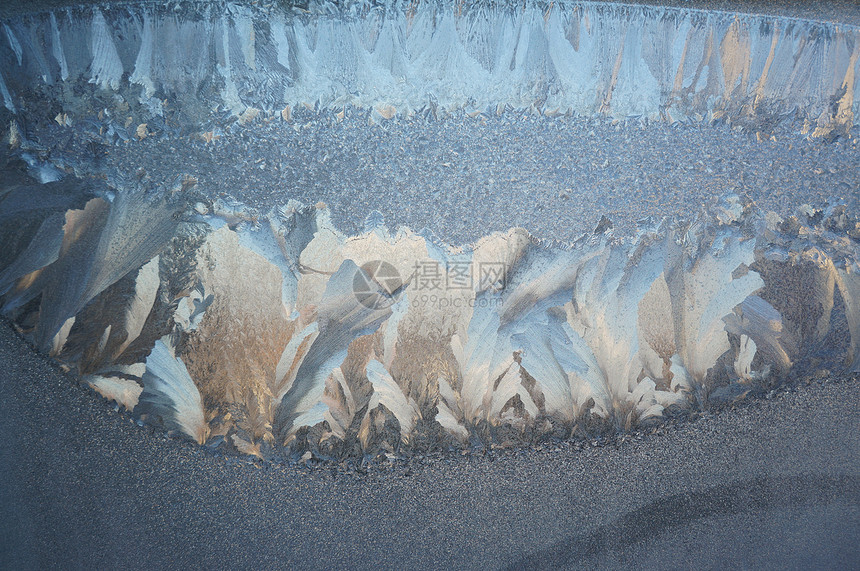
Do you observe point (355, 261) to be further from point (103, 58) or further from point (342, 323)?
point (103, 58)

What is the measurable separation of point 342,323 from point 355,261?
0.24ft

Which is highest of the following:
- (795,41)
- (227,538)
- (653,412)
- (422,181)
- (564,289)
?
(795,41)

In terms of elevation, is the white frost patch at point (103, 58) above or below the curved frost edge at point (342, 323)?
above

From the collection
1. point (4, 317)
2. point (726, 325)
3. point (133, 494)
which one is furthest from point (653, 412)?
point (4, 317)

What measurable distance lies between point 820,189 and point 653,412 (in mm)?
349

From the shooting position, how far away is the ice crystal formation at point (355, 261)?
1.84ft

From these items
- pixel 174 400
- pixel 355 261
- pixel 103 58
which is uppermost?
pixel 103 58

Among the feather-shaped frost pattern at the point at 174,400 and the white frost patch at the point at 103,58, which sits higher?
the white frost patch at the point at 103,58

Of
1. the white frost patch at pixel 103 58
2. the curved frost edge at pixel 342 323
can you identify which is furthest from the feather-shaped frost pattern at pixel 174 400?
the white frost patch at pixel 103 58

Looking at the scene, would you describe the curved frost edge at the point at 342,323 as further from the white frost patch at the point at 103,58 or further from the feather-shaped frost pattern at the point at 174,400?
the white frost patch at the point at 103,58

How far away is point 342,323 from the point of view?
1.86ft

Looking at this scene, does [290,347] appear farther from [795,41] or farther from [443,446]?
[795,41]

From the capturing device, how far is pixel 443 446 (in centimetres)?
57

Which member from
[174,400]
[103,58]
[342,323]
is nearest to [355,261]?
[342,323]
